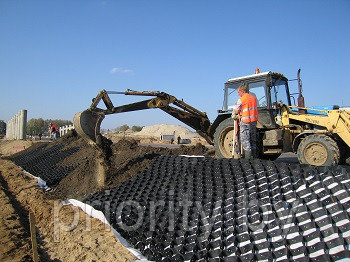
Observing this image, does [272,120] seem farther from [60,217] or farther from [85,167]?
[60,217]

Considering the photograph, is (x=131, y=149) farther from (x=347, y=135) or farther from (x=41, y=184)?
(x=347, y=135)

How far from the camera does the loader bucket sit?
6039 millimetres

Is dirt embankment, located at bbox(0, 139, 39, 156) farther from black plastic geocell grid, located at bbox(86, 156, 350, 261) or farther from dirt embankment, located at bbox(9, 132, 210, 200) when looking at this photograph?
black plastic geocell grid, located at bbox(86, 156, 350, 261)

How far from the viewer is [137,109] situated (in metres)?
7.38

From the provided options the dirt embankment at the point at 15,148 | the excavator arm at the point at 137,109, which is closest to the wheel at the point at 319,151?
the excavator arm at the point at 137,109

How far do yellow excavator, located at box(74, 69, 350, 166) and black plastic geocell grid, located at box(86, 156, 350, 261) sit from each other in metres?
2.42

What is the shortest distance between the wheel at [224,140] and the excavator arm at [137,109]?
115 centimetres

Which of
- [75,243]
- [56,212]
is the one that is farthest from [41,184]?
[75,243]

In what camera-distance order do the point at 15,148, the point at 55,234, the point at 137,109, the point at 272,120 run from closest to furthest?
the point at 55,234 → the point at 272,120 → the point at 137,109 → the point at 15,148

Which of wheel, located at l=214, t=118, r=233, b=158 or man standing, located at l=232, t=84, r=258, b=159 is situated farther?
wheel, located at l=214, t=118, r=233, b=158

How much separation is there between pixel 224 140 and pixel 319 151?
2.23 meters

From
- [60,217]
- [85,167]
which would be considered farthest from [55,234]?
[85,167]

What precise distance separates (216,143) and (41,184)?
14.7 feet

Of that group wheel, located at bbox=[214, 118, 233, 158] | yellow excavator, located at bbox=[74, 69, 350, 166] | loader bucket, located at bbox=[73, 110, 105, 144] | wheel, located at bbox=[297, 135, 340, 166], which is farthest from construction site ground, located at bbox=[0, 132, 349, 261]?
wheel, located at bbox=[297, 135, 340, 166]
